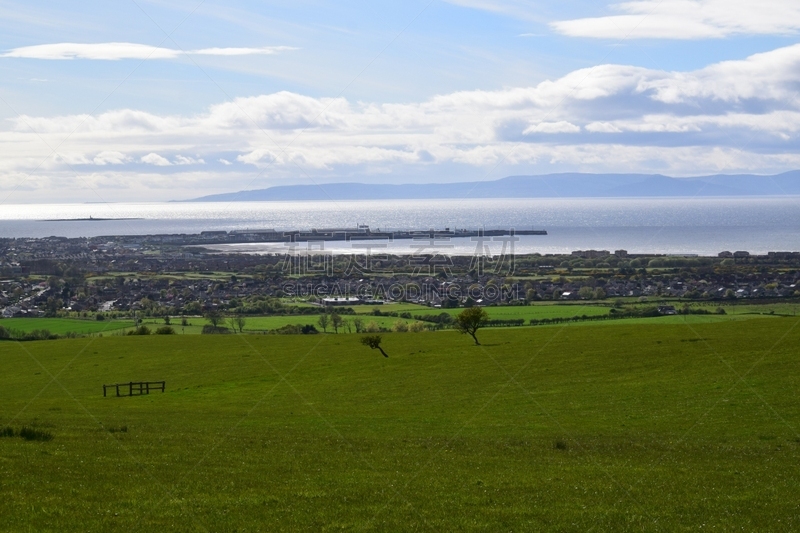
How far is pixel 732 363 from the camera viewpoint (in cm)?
3669

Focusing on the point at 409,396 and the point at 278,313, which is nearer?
the point at 409,396

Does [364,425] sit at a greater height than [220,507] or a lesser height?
lesser

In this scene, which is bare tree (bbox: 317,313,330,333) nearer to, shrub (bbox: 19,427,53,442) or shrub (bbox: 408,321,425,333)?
shrub (bbox: 408,321,425,333)

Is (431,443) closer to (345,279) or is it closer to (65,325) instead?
(65,325)

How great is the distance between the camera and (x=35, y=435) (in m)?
17.2

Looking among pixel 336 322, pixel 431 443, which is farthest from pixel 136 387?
pixel 336 322

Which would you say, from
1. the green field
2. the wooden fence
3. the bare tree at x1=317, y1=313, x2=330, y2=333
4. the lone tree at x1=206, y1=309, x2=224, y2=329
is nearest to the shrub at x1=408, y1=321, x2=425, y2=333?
the bare tree at x1=317, y1=313, x2=330, y2=333

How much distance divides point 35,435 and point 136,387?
82.2 ft

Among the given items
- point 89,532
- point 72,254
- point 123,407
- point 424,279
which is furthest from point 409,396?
point 72,254

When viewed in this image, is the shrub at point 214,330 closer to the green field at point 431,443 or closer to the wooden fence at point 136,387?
the green field at point 431,443

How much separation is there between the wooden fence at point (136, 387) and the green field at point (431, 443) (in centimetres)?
125

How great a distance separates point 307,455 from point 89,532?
695 centimetres

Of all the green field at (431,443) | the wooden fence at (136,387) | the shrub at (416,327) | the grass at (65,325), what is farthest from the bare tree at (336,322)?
the wooden fence at (136,387)

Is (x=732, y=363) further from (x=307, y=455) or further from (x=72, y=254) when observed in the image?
(x=72, y=254)
